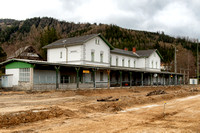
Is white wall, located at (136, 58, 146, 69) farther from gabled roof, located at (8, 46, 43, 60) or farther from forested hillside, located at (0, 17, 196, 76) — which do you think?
forested hillside, located at (0, 17, 196, 76)

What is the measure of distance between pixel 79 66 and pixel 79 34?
111876 mm

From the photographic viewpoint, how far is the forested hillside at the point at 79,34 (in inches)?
3030

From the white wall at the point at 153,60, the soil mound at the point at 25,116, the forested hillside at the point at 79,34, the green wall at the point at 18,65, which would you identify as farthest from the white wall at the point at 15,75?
the white wall at the point at 153,60

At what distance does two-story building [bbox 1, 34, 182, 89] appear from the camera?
2658 cm

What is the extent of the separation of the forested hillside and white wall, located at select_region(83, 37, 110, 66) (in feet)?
81.5

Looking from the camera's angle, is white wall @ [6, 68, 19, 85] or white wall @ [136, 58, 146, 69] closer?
white wall @ [6, 68, 19, 85]

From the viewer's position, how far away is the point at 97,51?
1506 inches

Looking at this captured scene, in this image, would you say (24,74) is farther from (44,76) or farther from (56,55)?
(56,55)

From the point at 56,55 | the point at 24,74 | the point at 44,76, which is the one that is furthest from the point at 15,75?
the point at 56,55

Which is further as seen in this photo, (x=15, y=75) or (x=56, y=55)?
(x=56, y=55)

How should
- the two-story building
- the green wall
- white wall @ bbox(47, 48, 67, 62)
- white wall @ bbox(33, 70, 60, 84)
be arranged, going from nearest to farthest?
1. the green wall
2. the two-story building
3. white wall @ bbox(33, 70, 60, 84)
4. white wall @ bbox(47, 48, 67, 62)

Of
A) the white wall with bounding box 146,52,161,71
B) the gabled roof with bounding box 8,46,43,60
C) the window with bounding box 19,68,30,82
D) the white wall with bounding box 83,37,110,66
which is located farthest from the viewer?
the gabled roof with bounding box 8,46,43,60

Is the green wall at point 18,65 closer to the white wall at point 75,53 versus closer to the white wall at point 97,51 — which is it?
the white wall at point 75,53

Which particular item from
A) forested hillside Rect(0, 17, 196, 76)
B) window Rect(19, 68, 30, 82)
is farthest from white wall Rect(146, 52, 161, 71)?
window Rect(19, 68, 30, 82)
